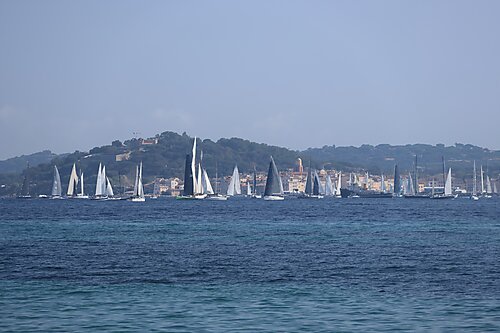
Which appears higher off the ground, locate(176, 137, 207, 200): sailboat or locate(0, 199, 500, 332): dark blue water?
locate(176, 137, 207, 200): sailboat

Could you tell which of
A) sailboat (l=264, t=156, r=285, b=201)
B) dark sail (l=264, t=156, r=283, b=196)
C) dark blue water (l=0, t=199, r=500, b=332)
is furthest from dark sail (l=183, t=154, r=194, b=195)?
dark blue water (l=0, t=199, r=500, b=332)

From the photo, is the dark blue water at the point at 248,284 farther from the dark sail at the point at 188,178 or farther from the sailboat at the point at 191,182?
the sailboat at the point at 191,182

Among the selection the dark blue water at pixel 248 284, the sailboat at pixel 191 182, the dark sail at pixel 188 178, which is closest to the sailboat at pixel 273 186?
the sailboat at pixel 191 182

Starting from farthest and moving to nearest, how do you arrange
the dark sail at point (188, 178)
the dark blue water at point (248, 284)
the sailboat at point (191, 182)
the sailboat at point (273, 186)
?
1. the sailboat at point (273, 186)
2. the sailboat at point (191, 182)
3. the dark sail at point (188, 178)
4. the dark blue water at point (248, 284)

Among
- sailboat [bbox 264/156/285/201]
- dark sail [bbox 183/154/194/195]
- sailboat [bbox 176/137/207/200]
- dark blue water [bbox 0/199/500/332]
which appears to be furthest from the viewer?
sailboat [bbox 264/156/285/201]

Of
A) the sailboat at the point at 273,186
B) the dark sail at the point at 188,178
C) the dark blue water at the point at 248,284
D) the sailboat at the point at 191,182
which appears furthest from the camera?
the sailboat at the point at 273,186

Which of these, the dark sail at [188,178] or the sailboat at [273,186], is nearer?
the dark sail at [188,178]

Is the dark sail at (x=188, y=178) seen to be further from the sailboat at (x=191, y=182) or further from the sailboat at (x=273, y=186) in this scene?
the sailboat at (x=273, y=186)

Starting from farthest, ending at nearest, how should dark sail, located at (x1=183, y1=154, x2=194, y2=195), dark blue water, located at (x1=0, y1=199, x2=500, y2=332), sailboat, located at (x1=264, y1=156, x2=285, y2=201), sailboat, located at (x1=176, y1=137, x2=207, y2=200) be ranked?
sailboat, located at (x1=264, y1=156, x2=285, y2=201), sailboat, located at (x1=176, y1=137, x2=207, y2=200), dark sail, located at (x1=183, y1=154, x2=194, y2=195), dark blue water, located at (x1=0, y1=199, x2=500, y2=332)

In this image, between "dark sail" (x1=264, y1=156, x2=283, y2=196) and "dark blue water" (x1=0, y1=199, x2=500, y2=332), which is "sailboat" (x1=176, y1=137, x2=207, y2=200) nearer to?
"dark sail" (x1=264, y1=156, x2=283, y2=196)

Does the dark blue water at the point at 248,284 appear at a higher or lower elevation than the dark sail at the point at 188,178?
lower

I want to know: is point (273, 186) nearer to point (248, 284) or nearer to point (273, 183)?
point (273, 183)

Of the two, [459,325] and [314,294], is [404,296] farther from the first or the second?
[459,325]

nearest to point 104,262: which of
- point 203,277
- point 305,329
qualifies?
point 203,277
